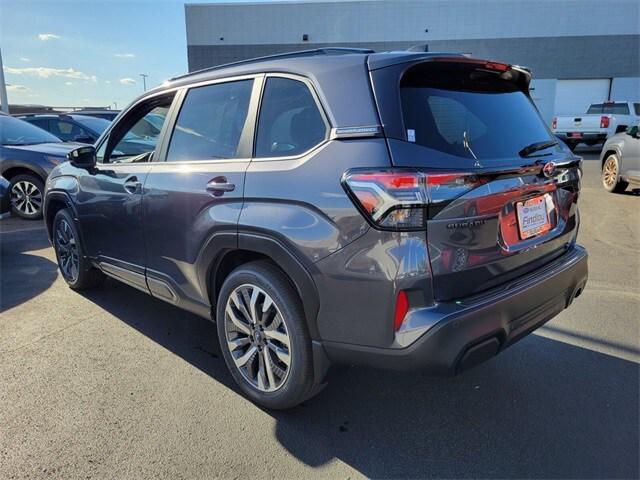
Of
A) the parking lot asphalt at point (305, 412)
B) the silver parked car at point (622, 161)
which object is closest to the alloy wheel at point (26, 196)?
the parking lot asphalt at point (305, 412)

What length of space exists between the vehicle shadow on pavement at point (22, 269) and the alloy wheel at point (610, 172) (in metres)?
9.80

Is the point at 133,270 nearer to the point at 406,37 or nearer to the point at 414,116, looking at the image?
the point at 414,116

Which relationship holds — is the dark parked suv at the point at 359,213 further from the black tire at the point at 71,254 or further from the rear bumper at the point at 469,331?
the black tire at the point at 71,254

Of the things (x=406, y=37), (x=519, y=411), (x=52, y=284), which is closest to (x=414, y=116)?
(x=519, y=411)

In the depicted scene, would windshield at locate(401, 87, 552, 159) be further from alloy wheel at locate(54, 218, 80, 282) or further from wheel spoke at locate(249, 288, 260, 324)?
alloy wheel at locate(54, 218, 80, 282)

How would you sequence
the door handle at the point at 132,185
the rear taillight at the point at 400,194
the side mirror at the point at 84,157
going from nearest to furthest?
the rear taillight at the point at 400,194
the door handle at the point at 132,185
the side mirror at the point at 84,157

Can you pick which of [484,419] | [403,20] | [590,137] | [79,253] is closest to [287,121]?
[484,419]

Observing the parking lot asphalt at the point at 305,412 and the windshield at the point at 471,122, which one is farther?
the parking lot asphalt at the point at 305,412

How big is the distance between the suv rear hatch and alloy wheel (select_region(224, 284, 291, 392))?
0.92 metres

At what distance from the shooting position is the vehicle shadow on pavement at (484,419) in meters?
2.31

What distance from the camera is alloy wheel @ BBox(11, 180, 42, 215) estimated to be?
7.83 m

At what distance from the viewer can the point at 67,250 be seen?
4.62 m

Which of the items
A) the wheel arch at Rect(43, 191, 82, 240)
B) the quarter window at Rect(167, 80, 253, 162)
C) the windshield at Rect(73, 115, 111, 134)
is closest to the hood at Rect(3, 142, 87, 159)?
the windshield at Rect(73, 115, 111, 134)

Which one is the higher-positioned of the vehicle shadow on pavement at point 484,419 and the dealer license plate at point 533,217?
the dealer license plate at point 533,217
